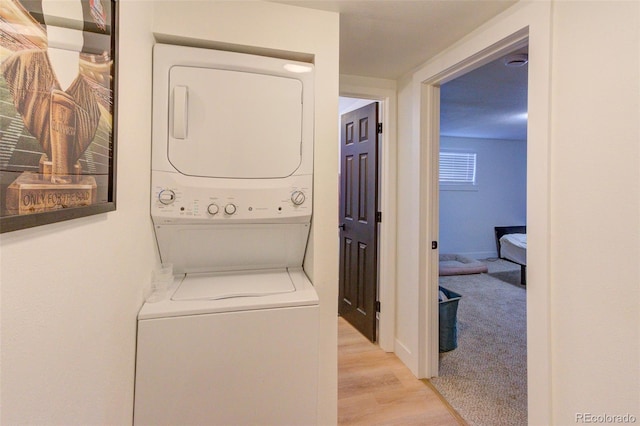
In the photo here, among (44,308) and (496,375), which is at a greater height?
(44,308)

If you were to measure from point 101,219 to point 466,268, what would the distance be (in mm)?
5113

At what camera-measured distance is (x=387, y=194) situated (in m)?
2.52

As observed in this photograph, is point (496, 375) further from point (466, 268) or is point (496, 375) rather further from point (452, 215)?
point (452, 215)

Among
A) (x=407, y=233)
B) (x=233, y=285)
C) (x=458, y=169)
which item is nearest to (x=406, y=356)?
(x=407, y=233)

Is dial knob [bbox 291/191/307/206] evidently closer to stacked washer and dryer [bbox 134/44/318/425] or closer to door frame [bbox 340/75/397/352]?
stacked washer and dryer [bbox 134/44/318/425]

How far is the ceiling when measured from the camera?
1.50 meters

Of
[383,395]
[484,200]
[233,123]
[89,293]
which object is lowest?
[383,395]

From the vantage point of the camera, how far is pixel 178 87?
1323mm

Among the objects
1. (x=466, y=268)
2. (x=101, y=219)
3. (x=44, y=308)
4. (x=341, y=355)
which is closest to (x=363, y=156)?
(x=341, y=355)

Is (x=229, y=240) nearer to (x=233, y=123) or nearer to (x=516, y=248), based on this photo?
(x=233, y=123)

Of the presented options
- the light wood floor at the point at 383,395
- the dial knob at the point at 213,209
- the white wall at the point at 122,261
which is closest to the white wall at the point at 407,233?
the light wood floor at the point at 383,395

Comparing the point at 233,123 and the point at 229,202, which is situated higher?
the point at 233,123

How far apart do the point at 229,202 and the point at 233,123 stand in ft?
1.22

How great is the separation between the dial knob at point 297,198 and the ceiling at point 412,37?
3.10ft
